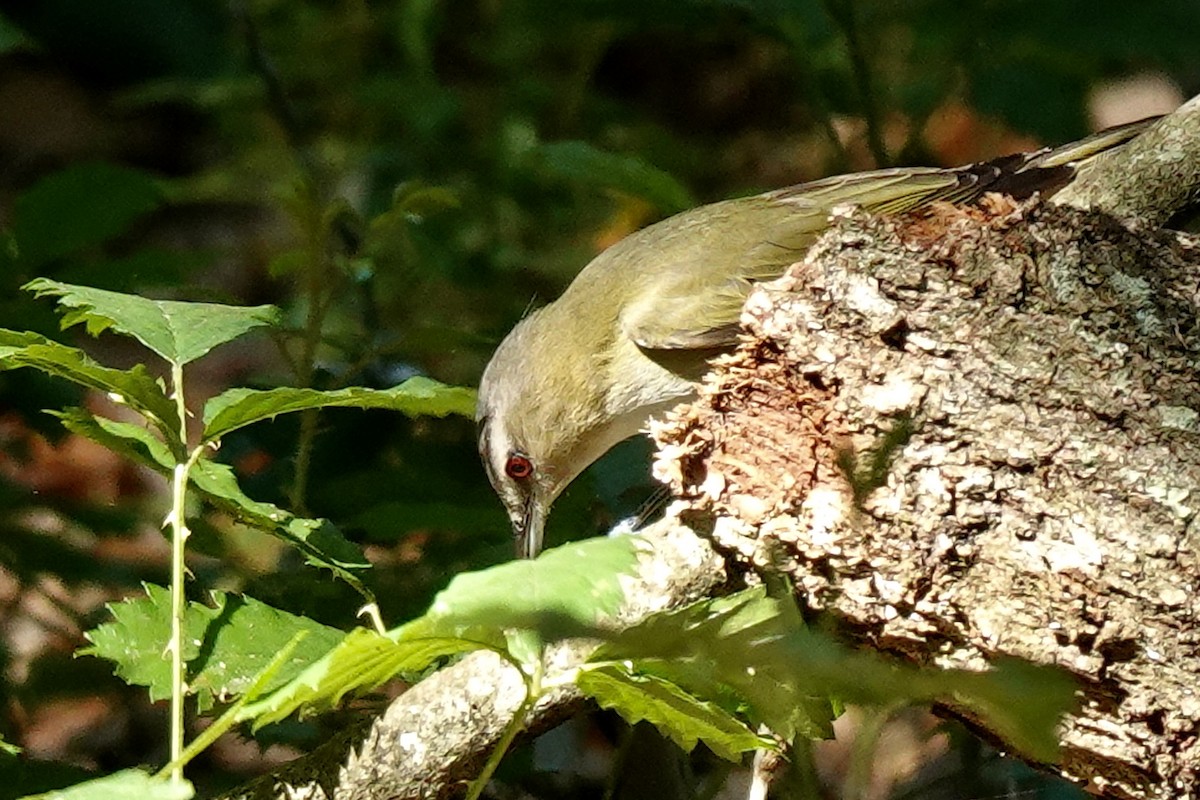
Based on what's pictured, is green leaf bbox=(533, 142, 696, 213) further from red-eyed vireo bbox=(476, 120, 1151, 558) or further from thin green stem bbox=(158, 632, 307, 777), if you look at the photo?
thin green stem bbox=(158, 632, 307, 777)

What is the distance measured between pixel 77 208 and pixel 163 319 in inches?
48.6

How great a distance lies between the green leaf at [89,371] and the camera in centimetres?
214

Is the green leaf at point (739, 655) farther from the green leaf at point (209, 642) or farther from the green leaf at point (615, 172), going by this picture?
the green leaf at point (615, 172)

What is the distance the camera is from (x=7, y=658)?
3674 millimetres

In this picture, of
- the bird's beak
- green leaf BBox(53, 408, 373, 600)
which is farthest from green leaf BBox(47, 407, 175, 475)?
→ the bird's beak

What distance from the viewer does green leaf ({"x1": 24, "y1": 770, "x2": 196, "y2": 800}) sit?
165 cm

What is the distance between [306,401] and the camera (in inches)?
89.8

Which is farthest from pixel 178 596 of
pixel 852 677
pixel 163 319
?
pixel 852 677

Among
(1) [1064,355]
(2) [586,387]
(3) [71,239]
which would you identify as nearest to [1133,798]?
(1) [1064,355]

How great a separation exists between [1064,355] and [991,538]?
35 centimetres

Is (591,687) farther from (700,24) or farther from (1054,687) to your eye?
(700,24)

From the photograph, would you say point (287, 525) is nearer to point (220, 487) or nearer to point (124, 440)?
point (220, 487)

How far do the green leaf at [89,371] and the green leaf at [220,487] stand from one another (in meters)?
0.12

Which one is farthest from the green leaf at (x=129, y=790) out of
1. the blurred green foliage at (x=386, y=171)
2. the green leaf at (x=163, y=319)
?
the blurred green foliage at (x=386, y=171)
